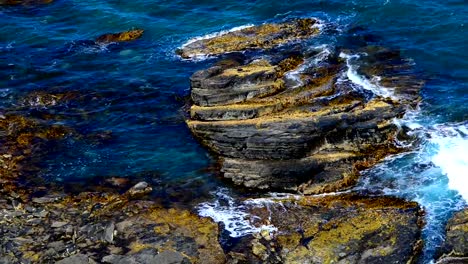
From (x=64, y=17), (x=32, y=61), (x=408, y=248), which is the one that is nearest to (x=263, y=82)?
(x=408, y=248)

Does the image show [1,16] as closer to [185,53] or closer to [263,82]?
[185,53]

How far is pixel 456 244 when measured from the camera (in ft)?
87.0

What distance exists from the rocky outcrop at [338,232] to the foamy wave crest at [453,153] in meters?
3.46

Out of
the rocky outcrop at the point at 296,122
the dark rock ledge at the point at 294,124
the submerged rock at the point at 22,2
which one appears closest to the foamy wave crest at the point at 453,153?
the rocky outcrop at the point at 296,122

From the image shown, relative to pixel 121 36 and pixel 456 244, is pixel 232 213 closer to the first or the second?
pixel 456 244

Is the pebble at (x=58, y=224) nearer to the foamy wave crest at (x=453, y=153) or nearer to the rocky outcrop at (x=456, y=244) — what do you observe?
the rocky outcrop at (x=456, y=244)

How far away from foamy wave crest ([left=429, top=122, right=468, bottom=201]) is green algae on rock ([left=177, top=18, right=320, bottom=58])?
17.3 metres

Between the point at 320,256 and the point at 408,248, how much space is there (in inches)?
157

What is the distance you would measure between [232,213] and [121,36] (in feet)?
96.9

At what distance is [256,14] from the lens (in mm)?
56812

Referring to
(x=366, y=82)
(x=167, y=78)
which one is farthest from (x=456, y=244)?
(x=167, y=78)

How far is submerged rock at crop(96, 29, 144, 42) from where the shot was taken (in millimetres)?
55125

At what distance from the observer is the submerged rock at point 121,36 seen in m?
55.1

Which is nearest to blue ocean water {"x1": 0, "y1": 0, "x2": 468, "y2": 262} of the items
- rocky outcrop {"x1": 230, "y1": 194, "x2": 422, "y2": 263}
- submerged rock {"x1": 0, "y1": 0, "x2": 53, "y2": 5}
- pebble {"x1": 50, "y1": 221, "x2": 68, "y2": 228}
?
submerged rock {"x1": 0, "y1": 0, "x2": 53, "y2": 5}
